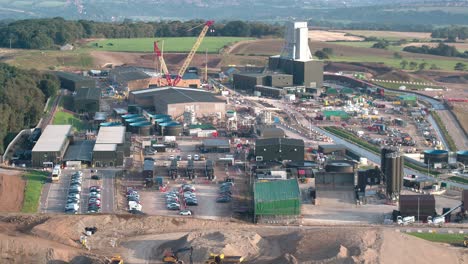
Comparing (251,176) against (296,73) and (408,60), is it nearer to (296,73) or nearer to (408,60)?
(296,73)

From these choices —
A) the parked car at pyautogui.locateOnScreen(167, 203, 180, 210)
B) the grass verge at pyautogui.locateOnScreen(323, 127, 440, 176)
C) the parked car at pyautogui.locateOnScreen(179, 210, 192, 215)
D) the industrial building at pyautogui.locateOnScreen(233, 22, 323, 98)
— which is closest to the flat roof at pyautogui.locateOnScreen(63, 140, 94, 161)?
the parked car at pyautogui.locateOnScreen(167, 203, 180, 210)

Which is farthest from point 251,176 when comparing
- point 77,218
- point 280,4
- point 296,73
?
point 280,4

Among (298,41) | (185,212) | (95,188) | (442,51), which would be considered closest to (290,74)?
(298,41)

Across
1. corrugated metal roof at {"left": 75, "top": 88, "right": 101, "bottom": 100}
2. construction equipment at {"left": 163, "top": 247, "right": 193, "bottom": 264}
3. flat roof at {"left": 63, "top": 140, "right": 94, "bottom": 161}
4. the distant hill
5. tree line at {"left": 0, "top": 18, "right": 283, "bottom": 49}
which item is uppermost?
tree line at {"left": 0, "top": 18, "right": 283, "bottom": 49}

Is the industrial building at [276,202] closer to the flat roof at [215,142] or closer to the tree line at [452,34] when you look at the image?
the flat roof at [215,142]

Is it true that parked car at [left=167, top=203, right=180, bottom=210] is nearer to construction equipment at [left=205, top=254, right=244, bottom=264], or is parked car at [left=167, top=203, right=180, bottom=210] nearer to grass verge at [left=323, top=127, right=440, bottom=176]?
construction equipment at [left=205, top=254, right=244, bottom=264]
